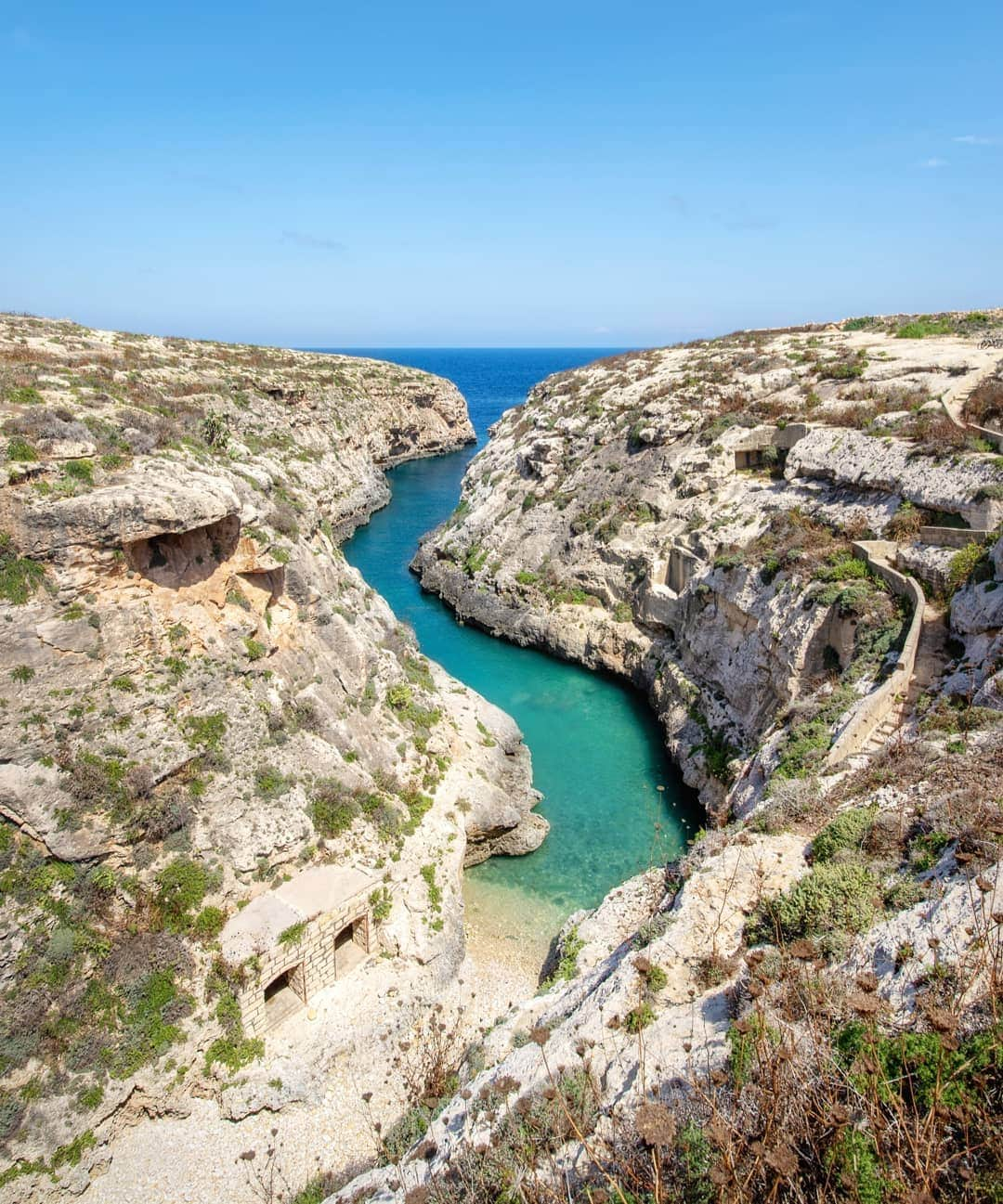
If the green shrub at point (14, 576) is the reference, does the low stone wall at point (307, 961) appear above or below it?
below

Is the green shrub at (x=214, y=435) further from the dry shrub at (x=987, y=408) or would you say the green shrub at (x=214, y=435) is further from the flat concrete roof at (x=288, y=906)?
the dry shrub at (x=987, y=408)

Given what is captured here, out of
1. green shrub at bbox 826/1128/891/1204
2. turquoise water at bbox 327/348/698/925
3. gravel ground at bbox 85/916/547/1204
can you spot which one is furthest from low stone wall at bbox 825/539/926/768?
green shrub at bbox 826/1128/891/1204

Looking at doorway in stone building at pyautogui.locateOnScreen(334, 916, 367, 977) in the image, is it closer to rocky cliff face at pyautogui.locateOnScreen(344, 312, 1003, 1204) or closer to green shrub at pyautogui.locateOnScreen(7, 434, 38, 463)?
rocky cliff face at pyautogui.locateOnScreen(344, 312, 1003, 1204)

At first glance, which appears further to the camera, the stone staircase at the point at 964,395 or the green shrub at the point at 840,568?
the stone staircase at the point at 964,395

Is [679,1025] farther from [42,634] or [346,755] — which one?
[42,634]

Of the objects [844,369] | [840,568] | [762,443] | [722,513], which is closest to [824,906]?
[840,568]

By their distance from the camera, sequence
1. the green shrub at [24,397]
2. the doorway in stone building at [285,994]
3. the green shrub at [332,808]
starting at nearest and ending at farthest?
the doorway in stone building at [285,994] → the green shrub at [332,808] → the green shrub at [24,397]

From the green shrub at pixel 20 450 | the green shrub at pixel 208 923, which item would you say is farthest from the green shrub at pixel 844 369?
the green shrub at pixel 208 923

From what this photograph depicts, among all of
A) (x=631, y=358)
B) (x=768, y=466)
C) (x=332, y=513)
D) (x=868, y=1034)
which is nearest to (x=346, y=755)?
(x=868, y=1034)
